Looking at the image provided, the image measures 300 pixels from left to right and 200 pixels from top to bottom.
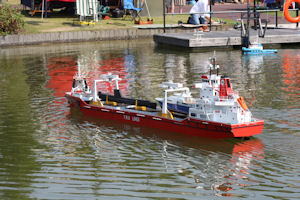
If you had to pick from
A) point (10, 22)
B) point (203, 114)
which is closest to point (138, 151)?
point (203, 114)

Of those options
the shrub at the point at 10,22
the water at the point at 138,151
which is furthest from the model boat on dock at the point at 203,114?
the shrub at the point at 10,22

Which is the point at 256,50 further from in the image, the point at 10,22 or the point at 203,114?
the point at 10,22

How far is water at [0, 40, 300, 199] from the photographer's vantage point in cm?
1947

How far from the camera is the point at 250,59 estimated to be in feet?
166

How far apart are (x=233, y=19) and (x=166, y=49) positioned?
61.7ft

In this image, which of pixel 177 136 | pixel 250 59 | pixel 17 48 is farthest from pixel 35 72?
pixel 177 136

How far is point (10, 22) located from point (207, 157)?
46.3m

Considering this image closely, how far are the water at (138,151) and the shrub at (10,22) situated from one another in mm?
21588

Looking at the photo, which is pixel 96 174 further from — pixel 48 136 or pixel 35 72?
pixel 35 72

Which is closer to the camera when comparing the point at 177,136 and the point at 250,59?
the point at 177,136

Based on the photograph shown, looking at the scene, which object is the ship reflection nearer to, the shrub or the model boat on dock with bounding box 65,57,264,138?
the model boat on dock with bounding box 65,57,264,138

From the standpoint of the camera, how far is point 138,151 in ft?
78.9

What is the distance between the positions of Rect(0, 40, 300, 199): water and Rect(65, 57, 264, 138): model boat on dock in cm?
56

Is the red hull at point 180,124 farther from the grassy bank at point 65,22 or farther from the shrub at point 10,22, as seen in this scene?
the grassy bank at point 65,22
